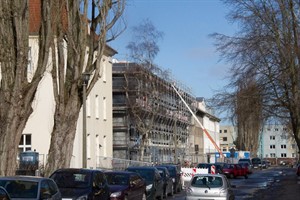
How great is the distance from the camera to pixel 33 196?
14.9 m

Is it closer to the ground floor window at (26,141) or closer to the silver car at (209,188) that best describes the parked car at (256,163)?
the ground floor window at (26,141)

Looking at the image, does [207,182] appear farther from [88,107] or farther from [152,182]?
[88,107]

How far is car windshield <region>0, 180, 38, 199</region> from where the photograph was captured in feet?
49.1

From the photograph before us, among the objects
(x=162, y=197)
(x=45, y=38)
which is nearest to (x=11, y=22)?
(x=45, y=38)

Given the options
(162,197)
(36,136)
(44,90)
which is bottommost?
(162,197)

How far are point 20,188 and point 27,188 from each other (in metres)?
0.19

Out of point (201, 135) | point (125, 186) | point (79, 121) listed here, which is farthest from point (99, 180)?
point (201, 135)

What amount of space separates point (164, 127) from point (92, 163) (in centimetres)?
3058

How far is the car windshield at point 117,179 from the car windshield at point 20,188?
8.26 meters

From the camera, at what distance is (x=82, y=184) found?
19.3 metres

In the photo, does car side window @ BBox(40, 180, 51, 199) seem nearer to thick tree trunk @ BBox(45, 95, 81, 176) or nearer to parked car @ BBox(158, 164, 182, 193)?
thick tree trunk @ BBox(45, 95, 81, 176)

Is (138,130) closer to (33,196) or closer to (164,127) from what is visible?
(164,127)

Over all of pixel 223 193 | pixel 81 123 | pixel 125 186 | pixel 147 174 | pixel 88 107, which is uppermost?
pixel 88 107

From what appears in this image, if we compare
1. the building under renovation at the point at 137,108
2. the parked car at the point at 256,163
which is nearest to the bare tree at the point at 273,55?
the building under renovation at the point at 137,108
